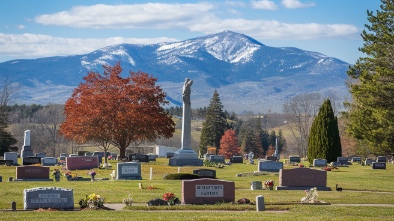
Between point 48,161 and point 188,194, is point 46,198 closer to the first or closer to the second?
point 188,194

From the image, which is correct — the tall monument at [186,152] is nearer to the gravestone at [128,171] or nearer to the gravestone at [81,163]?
the gravestone at [81,163]

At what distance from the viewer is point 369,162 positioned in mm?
74312

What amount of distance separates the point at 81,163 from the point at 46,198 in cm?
2801

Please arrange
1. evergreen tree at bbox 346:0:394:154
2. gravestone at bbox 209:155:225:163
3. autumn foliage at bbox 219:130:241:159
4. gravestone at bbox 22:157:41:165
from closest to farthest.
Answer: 1. evergreen tree at bbox 346:0:394:154
2. gravestone at bbox 22:157:41:165
3. gravestone at bbox 209:155:225:163
4. autumn foliage at bbox 219:130:241:159

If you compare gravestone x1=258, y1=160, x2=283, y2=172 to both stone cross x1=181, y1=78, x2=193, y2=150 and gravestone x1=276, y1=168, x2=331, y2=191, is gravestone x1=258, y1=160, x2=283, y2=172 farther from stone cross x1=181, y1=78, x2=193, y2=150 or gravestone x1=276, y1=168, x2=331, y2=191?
gravestone x1=276, y1=168, x2=331, y2=191

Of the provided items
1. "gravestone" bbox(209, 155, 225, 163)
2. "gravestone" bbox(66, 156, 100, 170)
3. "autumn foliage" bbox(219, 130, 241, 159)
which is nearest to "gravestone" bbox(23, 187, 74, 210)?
"gravestone" bbox(66, 156, 100, 170)

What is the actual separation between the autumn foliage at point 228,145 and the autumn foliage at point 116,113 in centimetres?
3984

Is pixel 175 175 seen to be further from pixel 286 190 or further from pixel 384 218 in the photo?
pixel 384 218

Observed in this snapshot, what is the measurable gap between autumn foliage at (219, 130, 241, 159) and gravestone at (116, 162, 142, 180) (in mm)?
66525

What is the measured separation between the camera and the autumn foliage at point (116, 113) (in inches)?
2714

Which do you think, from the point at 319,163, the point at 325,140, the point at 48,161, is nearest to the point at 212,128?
the point at 325,140

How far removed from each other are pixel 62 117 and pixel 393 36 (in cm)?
9999

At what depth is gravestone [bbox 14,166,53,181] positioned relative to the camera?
4312 centimetres

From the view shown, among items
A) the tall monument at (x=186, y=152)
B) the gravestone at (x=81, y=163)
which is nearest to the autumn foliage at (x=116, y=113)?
the tall monument at (x=186, y=152)
